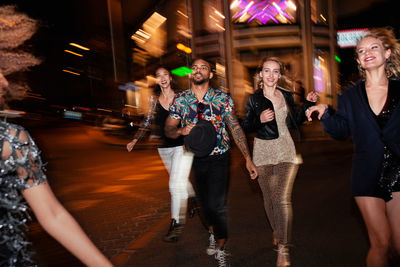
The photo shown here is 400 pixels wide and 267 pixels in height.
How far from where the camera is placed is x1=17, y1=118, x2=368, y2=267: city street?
3975mm

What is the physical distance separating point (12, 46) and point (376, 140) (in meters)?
2.31

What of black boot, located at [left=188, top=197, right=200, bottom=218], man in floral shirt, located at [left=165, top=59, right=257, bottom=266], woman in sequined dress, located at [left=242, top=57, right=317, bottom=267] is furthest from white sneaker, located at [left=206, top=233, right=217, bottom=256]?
black boot, located at [left=188, top=197, right=200, bottom=218]

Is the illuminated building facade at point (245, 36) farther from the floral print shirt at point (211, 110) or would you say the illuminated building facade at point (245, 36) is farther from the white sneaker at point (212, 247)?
the floral print shirt at point (211, 110)

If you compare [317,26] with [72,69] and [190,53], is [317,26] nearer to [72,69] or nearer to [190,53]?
[190,53]

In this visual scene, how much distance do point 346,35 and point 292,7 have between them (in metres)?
14.2

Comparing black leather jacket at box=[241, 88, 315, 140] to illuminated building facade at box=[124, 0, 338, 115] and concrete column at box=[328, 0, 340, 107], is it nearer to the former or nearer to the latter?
illuminated building facade at box=[124, 0, 338, 115]

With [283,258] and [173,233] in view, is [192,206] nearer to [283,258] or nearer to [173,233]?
[173,233]

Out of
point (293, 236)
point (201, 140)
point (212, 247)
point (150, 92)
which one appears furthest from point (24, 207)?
point (150, 92)

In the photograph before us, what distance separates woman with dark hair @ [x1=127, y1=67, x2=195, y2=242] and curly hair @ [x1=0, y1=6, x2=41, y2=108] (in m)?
2.77

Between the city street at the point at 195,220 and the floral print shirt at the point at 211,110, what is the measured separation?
34.8 inches

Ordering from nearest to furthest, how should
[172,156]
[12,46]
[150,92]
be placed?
1. [12,46]
2. [172,156]
3. [150,92]

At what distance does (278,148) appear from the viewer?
374cm

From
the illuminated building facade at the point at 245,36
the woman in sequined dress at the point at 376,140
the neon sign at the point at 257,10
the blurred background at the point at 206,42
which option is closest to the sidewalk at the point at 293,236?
the woman in sequined dress at the point at 376,140

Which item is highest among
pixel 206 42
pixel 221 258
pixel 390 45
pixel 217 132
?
pixel 206 42
